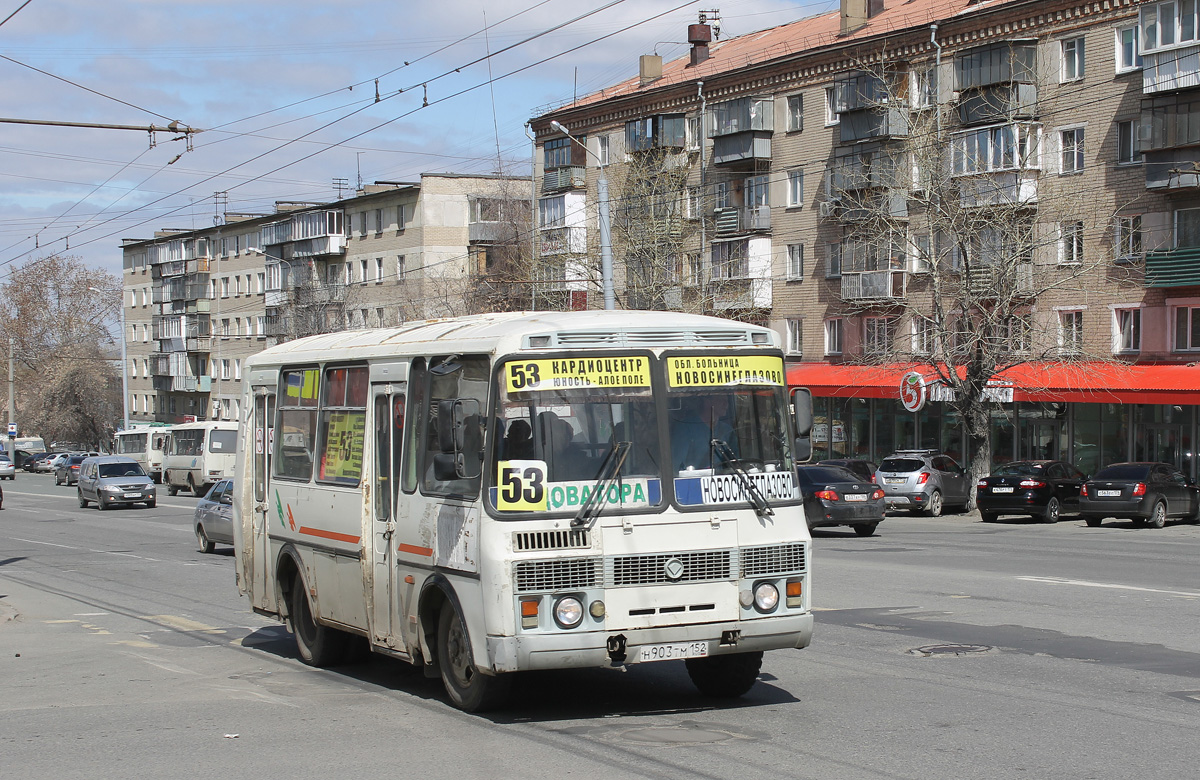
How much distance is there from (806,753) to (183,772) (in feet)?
11.0

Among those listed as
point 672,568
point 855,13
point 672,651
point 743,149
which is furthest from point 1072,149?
point 672,651

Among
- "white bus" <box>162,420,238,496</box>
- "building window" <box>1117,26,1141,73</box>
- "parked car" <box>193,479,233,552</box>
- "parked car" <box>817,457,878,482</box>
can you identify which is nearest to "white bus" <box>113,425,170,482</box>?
"white bus" <box>162,420,238,496</box>

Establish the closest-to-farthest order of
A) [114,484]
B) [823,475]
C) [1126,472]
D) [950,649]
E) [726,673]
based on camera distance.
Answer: [726,673] < [950,649] < [823,475] < [1126,472] < [114,484]

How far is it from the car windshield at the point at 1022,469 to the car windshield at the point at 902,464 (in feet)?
9.65

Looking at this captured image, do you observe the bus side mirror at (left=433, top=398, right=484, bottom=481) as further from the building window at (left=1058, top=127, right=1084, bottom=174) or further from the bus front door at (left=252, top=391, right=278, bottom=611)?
the building window at (left=1058, top=127, right=1084, bottom=174)

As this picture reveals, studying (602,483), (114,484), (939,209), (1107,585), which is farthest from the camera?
(114,484)

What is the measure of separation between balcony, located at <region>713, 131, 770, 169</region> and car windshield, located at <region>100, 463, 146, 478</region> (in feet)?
80.1

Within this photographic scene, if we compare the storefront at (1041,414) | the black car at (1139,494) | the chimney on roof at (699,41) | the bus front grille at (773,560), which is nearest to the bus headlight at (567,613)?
the bus front grille at (773,560)

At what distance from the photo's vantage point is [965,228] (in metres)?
36.3

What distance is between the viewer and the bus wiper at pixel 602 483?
8.21 meters

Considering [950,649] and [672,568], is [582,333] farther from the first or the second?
[950,649]

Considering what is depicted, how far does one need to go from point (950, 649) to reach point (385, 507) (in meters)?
4.84

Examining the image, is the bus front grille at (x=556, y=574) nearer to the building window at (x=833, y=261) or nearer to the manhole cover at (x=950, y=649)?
the manhole cover at (x=950, y=649)

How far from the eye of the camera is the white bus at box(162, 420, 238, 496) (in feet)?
166
